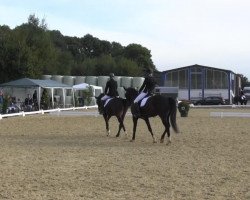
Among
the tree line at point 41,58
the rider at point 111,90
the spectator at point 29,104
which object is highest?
the tree line at point 41,58

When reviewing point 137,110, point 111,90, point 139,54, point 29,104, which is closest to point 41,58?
point 29,104

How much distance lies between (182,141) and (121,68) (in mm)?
65039

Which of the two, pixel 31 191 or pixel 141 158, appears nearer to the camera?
pixel 31 191

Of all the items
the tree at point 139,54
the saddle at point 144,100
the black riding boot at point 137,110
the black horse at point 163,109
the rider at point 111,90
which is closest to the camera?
the black horse at point 163,109

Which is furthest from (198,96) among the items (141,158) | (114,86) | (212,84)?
(141,158)

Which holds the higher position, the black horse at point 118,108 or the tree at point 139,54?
the tree at point 139,54

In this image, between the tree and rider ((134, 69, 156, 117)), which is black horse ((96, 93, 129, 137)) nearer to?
rider ((134, 69, 156, 117))

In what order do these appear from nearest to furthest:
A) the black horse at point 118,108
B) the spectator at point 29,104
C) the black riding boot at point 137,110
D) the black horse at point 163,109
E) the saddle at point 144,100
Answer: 1. the black horse at point 163,109
2. the saddle at point 144,100
3. the black riding boot at point 137,110
4. the black horse at point 118,108
5. the spectator at point 29,104

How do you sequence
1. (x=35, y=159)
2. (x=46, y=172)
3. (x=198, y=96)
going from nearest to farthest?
(x=46, y=172), (x=35, y=159), (x=198, y=96)

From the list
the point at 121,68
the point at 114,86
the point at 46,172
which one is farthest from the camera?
the point at 121,68

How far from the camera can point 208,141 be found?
47.1ft

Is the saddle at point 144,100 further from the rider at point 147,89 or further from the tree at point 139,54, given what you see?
the tree at point 139,54

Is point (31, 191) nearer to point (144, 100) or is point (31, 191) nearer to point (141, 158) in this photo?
point (141, 158)

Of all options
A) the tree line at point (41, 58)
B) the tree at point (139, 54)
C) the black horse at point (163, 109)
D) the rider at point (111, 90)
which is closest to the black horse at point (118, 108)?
the rider at point (111, 90)
